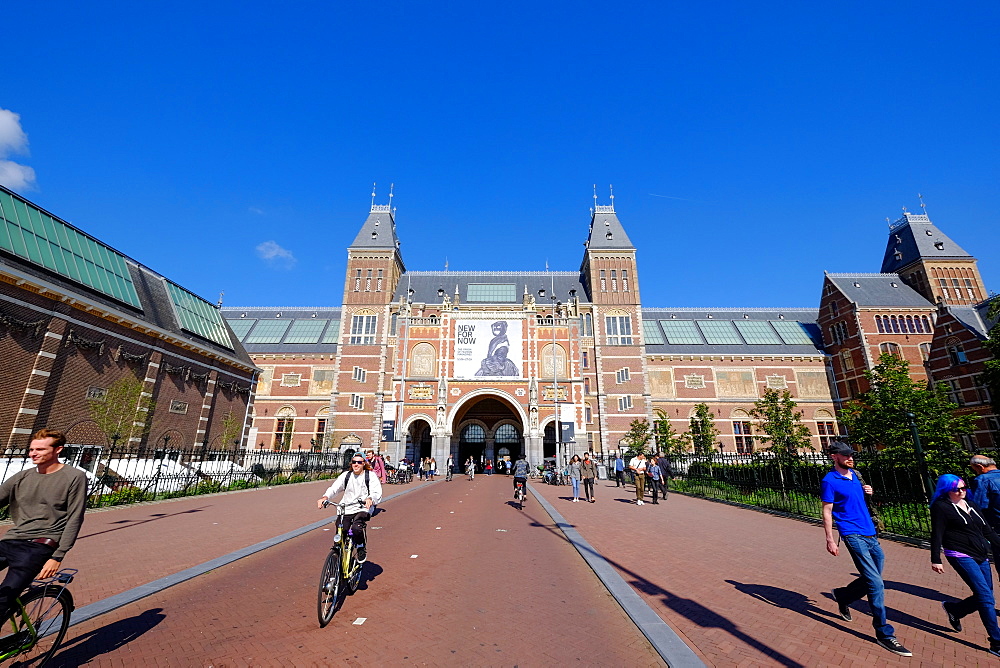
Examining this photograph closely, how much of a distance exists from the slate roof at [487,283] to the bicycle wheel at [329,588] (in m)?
42.8

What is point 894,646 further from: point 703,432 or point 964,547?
point 703,432

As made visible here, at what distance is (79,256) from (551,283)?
39.2m

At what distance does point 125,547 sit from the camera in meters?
7.53

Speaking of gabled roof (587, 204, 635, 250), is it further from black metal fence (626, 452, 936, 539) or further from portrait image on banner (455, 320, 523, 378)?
black metal fence (626, 452, 936, 539)

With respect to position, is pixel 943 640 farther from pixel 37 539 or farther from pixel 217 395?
pixel 217 395

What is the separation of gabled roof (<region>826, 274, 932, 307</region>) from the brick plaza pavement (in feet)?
134

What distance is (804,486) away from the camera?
12.4 m

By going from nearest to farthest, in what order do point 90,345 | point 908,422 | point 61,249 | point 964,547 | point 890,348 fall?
point 964,547
point 908,422
point 90,345
point 61,249
point 890,348

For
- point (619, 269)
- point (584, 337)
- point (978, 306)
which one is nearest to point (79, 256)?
point (584, 337)

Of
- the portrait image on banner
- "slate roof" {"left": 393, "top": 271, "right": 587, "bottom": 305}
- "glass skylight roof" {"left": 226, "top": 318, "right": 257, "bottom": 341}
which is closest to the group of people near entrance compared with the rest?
the portrait image on banner

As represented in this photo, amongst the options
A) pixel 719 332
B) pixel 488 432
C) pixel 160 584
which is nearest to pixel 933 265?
pixel 719 332

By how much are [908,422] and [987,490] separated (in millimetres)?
13277

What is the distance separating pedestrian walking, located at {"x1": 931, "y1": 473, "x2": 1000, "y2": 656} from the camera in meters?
3.78

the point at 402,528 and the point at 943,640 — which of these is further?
A: the point at 402,528
